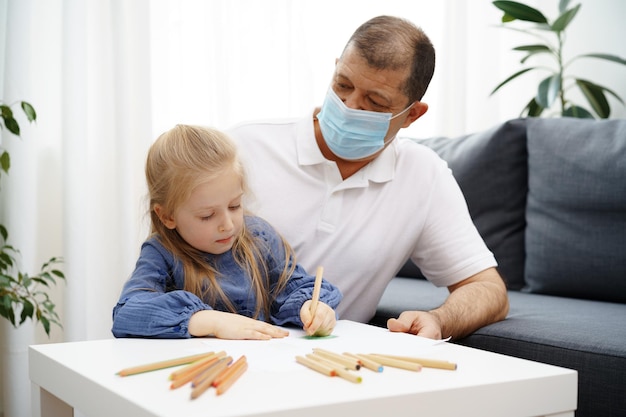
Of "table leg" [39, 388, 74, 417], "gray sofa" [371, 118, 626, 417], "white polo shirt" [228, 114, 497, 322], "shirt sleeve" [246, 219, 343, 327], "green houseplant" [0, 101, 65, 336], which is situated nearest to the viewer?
"table leg" [39, 388, 74, 417]

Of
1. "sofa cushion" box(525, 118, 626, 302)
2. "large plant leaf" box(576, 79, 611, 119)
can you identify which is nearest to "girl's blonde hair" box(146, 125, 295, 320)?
"sofa cushion" box(525, 118, 626, 302)

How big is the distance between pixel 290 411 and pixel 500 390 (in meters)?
0.27

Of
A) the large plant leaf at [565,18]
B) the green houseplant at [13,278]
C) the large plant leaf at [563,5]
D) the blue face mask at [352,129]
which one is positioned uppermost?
the large plant leaf at [563,5]

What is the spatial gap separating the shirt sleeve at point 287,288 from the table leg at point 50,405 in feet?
1.28

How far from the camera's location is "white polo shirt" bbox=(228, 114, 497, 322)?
63.9 inches

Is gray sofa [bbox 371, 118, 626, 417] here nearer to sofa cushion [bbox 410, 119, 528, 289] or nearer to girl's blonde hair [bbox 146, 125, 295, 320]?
sofa cushion [bbox 410, 119, 528, 289]

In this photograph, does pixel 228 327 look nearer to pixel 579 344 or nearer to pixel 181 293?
pixel 181 293

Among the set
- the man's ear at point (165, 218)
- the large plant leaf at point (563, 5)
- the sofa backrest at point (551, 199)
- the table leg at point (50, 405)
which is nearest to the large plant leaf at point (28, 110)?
the man's ear at point (165, 218)

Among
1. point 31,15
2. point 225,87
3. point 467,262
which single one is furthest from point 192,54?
point 467,262

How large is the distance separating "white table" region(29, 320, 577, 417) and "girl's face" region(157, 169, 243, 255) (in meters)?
0.26

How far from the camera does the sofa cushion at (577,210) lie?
1.97m

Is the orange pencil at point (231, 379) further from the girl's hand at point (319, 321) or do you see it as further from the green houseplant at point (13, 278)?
the green houseplant at point (13, 278)

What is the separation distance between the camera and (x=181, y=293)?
46.0 inches

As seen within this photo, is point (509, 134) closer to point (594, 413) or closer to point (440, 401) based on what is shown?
point (594, 413)
